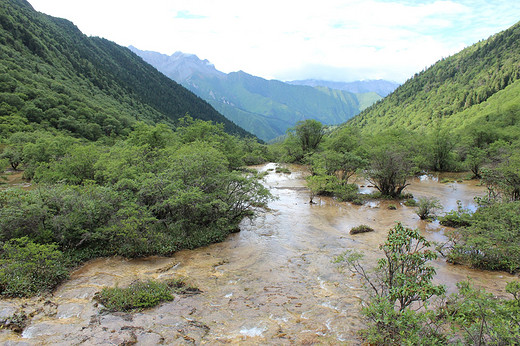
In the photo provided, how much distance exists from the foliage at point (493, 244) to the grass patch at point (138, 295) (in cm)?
1264

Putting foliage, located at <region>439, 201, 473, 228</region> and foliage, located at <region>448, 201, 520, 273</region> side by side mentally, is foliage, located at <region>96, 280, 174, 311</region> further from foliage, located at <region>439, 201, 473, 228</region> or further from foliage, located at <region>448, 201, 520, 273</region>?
foliage, located at <region>439, 201, 473, 228</region>

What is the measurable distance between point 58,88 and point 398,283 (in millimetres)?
83693

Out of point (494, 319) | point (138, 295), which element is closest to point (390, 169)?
point (494, 319)

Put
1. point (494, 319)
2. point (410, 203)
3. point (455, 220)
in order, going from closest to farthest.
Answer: point (494, 319) → point (455, 220) → point (410, 203)

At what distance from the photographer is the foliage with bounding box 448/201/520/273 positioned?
11.2 meters

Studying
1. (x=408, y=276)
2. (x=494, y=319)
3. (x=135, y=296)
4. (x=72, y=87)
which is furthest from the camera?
(x=72, y=87)

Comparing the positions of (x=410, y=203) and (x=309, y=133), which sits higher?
(x=309, y=133)

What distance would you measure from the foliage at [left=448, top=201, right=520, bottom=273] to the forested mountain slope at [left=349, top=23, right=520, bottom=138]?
65.4 metres

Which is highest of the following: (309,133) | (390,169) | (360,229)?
(309,133)

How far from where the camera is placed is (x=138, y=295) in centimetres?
901

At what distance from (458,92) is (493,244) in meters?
123

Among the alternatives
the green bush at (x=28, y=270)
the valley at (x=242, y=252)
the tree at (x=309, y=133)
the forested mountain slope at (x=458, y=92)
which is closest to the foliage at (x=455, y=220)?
the valley at (x=242, y=252)

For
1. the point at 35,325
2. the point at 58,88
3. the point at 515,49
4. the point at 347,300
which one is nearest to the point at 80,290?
the point at 35,325

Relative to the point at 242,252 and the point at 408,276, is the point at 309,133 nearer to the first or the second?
the point at 242,252
